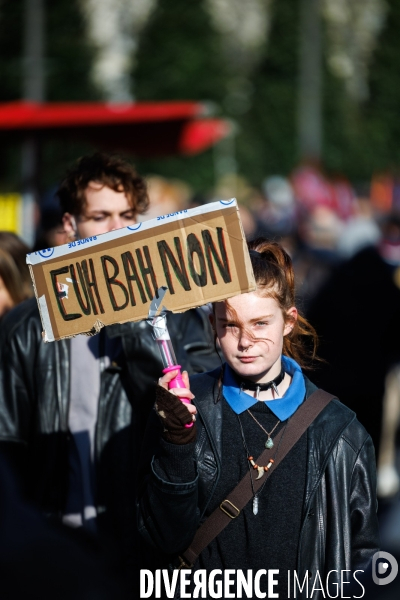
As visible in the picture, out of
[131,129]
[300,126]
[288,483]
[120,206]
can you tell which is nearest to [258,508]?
[288,483]

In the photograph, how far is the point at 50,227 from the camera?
6.39 meters

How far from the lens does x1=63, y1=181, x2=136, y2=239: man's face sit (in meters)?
3.93

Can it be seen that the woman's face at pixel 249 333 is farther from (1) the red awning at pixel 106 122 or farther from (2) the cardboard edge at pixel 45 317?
(1) the red awning at pixel 106 122

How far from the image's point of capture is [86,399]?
383 cm

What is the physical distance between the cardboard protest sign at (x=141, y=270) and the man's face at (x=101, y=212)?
3.01ft

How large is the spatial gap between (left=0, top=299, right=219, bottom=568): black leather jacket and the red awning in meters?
5.92

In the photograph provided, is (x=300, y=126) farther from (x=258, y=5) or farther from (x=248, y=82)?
(x=258, y=5)

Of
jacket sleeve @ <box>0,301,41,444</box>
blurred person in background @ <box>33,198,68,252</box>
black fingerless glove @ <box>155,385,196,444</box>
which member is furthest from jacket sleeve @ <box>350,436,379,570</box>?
blurred person in background @ <box>33,198,68,252</box>

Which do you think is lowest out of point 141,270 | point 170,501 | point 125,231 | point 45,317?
point 170,501

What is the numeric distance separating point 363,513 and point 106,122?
7507 mm

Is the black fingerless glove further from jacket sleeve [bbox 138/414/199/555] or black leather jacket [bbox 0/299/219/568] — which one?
black leather jacket [bbox 0/299/219/568]

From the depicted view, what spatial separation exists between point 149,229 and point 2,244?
2028 mm

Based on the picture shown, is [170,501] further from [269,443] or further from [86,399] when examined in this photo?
[86,399]

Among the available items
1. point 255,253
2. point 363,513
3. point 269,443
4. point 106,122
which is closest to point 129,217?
point 255,253
